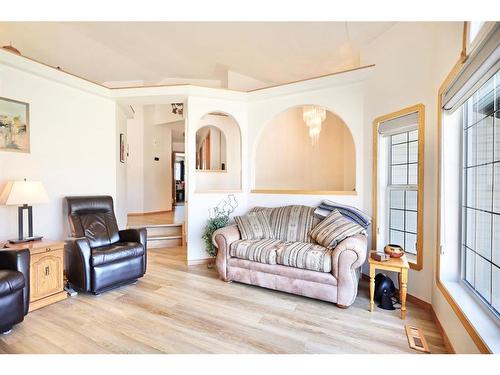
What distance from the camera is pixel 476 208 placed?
67.2 inches

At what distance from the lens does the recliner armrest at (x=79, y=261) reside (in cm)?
245

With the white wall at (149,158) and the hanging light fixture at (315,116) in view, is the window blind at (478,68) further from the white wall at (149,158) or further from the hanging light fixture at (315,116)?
the white wall at (149,158)

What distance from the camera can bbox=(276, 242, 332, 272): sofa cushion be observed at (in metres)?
2.34

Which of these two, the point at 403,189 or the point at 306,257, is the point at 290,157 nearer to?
the point at 403,189

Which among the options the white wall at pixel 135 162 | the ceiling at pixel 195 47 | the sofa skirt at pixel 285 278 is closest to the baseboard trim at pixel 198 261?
the sofa skirt at pixel 285 278

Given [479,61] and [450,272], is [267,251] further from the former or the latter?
[479,61]

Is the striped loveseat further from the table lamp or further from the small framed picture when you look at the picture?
the small framed picture

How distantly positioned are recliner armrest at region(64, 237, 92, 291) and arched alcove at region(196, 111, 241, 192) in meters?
2.86

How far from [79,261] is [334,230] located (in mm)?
2737

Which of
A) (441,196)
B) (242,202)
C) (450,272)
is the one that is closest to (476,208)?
(441,196)

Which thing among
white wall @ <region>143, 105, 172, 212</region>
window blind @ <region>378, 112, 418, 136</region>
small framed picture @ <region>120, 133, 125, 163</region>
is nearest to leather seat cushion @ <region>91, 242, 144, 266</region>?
small framed picture @ <region>120, 133, 125, 163</region>

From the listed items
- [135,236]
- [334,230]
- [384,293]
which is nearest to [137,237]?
[135,236]

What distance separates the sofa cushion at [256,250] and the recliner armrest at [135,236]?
1.14 m
